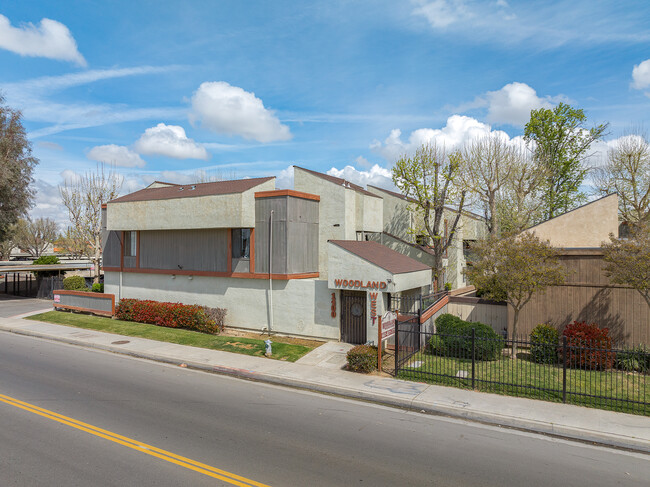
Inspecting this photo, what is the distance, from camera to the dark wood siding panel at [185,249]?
21609 mm

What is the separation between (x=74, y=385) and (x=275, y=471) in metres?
8.03

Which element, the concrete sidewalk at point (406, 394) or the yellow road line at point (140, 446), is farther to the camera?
the concrete sidewalk at point (406, 394)

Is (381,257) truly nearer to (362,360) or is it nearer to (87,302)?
(362,360)

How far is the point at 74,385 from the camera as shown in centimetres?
1233

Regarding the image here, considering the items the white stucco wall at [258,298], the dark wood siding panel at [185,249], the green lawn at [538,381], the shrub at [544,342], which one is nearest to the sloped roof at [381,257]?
the white stucco wall at [258,298]

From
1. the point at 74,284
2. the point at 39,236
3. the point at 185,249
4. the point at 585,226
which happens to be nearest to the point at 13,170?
the point at 74,284

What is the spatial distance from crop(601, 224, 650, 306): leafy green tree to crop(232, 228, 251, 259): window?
1459 centimetres

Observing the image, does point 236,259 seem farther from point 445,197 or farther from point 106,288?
point 445,197

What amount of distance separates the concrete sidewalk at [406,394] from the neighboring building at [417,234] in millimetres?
13989

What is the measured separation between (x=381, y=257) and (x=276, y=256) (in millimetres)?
4740

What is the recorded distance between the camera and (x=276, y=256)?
1966 cm

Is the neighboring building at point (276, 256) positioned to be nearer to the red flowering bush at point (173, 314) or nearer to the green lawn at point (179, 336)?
the red flowering bush at point (173, 314)

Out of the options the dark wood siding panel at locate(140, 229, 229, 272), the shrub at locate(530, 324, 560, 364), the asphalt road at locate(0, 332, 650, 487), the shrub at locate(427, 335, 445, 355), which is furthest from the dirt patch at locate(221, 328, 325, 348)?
the shrub at locate(530, 324, 560, 364)

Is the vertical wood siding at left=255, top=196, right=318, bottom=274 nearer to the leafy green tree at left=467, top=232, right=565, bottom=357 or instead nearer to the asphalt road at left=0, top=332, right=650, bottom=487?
the leafy green tree at left=467, top=232, right=565, bottom=357
